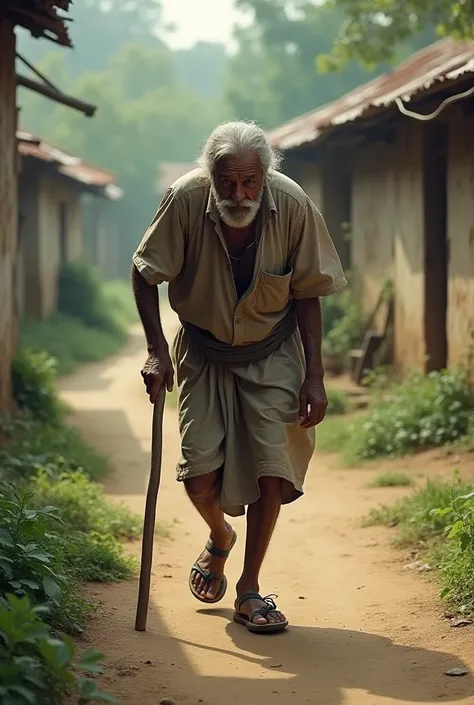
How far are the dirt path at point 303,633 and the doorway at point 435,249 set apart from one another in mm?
3472

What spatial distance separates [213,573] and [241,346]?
3.22 ft

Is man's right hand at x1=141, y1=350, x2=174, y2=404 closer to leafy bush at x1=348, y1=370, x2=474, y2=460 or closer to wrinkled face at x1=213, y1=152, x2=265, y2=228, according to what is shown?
wrinkled face at x1=213, y1=152, x2=265, y2=228

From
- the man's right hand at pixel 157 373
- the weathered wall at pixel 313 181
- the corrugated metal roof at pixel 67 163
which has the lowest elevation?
the man's right hand at pixel 157 373

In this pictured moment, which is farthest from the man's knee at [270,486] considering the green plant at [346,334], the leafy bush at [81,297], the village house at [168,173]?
the village house at [168,173]

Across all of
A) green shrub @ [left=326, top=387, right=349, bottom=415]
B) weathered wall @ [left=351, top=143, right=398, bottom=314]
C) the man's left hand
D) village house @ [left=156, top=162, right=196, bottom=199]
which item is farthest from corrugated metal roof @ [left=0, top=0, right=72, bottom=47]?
village house @ [left=156, top=162, right=196, bottom=199]

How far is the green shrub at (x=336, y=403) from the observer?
1098 cm

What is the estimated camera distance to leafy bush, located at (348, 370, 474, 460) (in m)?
8.80

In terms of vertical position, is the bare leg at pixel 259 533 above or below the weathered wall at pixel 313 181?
below

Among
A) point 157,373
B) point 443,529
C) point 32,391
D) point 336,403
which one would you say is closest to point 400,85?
point 336,403

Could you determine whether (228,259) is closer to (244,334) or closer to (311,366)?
(244,334)

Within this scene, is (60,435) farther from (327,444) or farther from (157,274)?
(157,274)

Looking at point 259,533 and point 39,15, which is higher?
point 39,15

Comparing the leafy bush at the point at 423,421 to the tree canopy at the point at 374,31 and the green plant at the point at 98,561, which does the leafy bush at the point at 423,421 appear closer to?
the green plant at the point at 98,561

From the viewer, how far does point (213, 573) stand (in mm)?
4902
